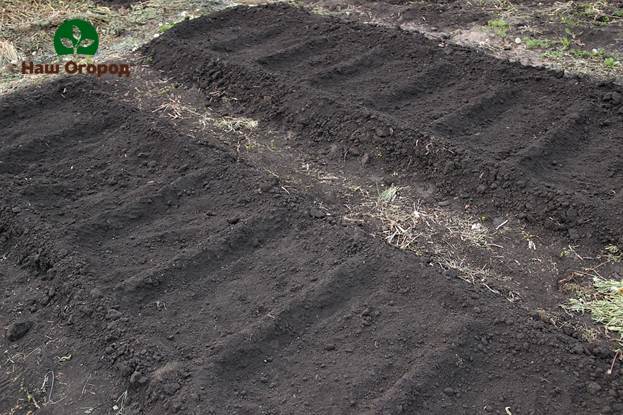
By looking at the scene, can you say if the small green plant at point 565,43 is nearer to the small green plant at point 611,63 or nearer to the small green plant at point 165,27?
the small green plant at point 611,63

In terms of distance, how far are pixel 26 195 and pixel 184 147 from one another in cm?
115

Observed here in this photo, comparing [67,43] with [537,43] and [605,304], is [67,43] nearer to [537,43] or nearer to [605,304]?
[537,43]

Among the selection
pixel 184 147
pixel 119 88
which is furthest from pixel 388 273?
pixel 119 88

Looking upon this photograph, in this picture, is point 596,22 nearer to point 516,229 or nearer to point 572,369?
point 516,229

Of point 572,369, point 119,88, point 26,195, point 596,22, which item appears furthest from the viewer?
point 596,22

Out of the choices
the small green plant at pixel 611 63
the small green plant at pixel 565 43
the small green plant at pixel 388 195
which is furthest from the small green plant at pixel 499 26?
the small green plant at pixel 388 195

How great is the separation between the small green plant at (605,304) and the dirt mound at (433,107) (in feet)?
1.40

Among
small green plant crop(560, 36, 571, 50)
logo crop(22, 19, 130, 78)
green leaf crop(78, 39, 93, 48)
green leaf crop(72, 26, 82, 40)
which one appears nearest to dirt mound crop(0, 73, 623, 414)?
logo crop(22, 19, 130, 78)

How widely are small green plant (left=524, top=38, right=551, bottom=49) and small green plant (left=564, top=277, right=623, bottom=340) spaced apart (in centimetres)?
310

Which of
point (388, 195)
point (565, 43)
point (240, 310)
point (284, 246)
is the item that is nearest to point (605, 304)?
point (388, 195)

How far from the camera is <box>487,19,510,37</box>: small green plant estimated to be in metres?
6.46

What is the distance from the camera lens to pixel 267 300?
12.0 feet

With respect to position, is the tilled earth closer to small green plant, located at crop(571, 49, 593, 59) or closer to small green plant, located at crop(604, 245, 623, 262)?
small green plant, located at crop(604, 245, 623, 262)

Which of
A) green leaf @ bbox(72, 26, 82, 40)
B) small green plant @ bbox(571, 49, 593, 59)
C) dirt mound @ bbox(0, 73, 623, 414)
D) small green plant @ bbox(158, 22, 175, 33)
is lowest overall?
dirt mound @ bbox(0, 73, 623, 414)
